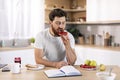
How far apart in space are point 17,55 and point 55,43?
1.44 meters

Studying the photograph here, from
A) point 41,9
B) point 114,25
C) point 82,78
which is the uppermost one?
point 41,9

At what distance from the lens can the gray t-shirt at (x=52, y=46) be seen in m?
2.75

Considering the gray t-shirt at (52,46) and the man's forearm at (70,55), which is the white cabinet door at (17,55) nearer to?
the gray t-shirt at (52,46)

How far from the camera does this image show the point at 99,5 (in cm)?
430

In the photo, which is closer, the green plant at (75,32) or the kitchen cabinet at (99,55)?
the kitchen cabinet at (99,55)

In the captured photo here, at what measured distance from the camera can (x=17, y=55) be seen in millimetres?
3965

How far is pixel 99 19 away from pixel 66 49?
190cm

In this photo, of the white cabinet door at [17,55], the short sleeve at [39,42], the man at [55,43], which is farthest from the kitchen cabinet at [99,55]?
the short sleeve at [39,42]

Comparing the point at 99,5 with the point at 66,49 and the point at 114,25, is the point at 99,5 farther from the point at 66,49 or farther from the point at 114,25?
the point at 66,49

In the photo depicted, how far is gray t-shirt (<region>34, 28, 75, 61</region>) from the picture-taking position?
2746 millimetres

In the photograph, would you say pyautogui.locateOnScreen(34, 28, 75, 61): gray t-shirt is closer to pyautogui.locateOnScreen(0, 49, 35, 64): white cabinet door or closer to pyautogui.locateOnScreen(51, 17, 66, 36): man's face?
pyautogui.locateOnScreen(51, 17, 66, 36): man's face

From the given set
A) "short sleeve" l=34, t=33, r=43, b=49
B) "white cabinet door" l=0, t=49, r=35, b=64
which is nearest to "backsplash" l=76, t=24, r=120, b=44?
"white cabinet door" l=0, t=49, r=35, b=64

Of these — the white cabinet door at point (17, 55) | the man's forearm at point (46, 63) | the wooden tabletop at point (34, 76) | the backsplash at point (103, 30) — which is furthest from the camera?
the backsplash at point (103, 30)

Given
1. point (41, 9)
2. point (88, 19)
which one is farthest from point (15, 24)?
point (88, 19)
